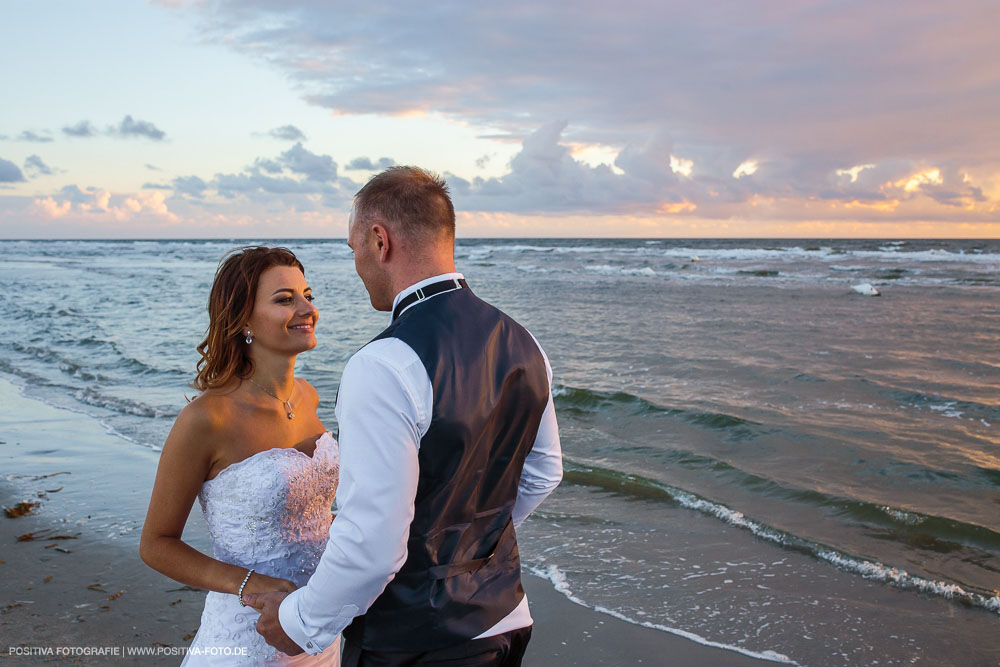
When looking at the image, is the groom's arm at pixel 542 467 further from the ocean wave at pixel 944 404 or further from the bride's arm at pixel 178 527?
the ocean wave at pixel 944 404

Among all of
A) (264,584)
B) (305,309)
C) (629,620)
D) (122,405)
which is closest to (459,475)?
(264,584)

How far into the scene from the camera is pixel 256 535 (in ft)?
8.69

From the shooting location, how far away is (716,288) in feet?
94.3

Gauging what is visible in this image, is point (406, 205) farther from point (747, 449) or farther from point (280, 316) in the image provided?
point (747, 449)

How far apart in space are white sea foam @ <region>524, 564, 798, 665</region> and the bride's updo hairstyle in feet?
9.26

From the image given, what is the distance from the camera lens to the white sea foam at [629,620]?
4023 millimetres

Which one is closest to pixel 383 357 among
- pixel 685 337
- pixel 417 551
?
pixel 417 551

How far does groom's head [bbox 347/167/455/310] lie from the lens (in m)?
1.94

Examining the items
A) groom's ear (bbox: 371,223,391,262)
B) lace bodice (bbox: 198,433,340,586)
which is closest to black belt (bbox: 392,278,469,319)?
groom's ear (bbox: 371,223,391,262)

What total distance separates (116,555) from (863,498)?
19.9 ft

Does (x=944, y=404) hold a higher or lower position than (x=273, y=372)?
Answer: lower

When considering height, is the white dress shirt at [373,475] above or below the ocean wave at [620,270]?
above

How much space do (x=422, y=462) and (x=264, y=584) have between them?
1147 millimetres

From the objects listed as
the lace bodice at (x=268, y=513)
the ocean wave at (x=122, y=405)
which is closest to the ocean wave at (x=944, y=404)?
the lace bodice at (x=268, y=513)
